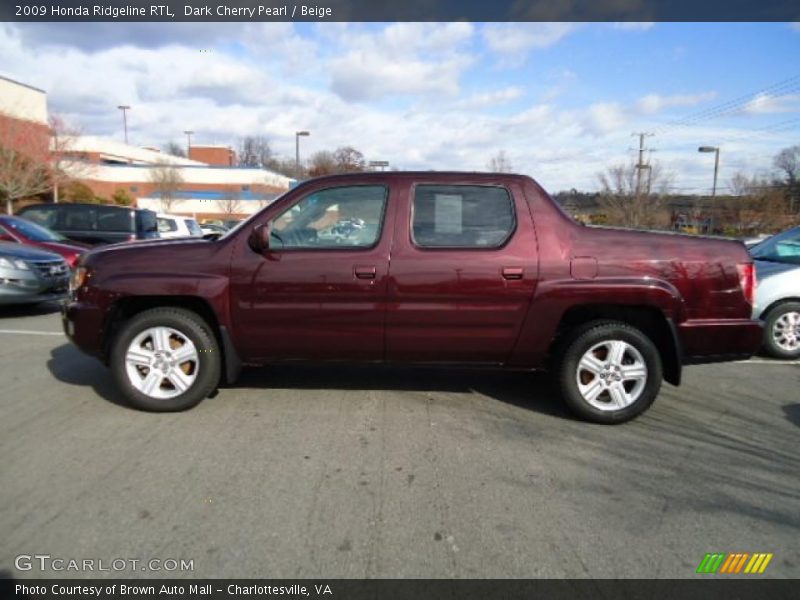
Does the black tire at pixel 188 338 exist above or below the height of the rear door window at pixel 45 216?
below

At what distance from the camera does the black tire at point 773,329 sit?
19.2ft

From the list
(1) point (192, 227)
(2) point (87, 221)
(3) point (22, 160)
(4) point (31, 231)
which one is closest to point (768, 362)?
(4) point (31, 231)

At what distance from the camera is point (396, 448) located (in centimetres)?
337

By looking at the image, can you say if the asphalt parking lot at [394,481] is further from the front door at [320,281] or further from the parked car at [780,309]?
the parked car at [780,309]

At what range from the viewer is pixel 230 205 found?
39.5 meters

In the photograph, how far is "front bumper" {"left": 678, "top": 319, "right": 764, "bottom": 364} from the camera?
3.76 meters

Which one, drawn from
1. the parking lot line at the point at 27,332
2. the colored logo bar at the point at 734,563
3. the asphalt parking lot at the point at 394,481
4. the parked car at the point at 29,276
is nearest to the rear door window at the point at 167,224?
the parked car at the point at 29,276

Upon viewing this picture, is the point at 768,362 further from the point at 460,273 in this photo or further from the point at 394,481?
the point at 394,481

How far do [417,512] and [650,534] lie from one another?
122 centimetres

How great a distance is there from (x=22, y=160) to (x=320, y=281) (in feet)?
92.3

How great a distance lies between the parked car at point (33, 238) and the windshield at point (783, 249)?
11.0 meters

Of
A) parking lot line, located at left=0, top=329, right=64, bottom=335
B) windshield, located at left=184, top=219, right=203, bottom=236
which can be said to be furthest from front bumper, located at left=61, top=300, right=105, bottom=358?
windshield, located at left=184, top=219, right=203, bottom=236
